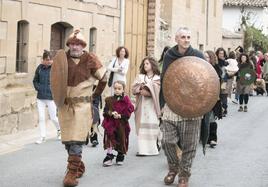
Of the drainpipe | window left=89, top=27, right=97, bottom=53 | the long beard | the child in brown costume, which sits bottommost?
the child in brown costume

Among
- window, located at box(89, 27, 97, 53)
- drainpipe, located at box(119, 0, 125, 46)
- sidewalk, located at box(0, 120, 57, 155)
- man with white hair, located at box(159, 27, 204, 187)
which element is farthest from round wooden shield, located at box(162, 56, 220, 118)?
drainpipe, located at box(119, 0, 125, 46)

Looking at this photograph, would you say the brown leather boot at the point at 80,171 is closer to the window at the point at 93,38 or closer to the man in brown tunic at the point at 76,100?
the man in brown tunic at the point at 76,100

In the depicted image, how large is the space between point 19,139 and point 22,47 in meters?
2.34

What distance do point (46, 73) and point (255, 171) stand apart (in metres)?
4.28

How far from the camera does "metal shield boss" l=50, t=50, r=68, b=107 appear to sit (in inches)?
288

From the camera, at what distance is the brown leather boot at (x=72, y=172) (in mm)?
7238

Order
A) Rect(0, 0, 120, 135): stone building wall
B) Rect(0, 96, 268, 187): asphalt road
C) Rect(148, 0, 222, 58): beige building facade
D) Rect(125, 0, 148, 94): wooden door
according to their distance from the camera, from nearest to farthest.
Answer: Rect(0, 96, 268, 187): asphalt road → Rect(0, 0, 120, 135): stone building wall → Rect(125, 0, 148, 94): wooden door → Rect(148, 0, 222, 58): beige building facade

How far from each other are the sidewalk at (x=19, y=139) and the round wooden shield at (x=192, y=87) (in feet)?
12.6

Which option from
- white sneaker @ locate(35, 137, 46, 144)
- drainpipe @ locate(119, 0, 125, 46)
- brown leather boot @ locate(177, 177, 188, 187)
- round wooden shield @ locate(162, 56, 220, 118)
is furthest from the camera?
drainpipe @ locate(119, 0, 125, 46)

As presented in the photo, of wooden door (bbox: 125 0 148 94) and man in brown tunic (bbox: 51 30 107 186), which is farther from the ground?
wooden door (bbox: 125 0 148 94)

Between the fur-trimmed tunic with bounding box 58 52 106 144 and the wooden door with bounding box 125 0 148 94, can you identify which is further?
the wooden door with bounding box 125 0 148 94

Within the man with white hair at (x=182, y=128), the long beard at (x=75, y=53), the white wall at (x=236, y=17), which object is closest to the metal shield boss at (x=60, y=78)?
the long beard at (x=75, y=53)

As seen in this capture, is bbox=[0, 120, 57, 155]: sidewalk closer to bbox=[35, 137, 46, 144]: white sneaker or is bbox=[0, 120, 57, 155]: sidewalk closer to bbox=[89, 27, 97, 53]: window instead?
bbox=[35, 137, 46, 144]: white sneaker

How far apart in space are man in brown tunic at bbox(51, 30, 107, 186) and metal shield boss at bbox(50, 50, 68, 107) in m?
0.03
